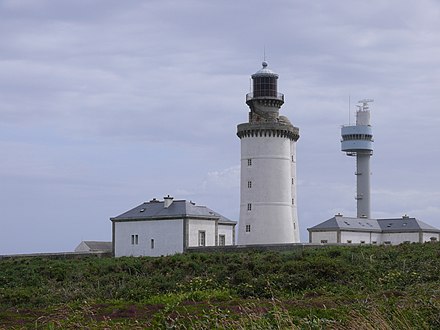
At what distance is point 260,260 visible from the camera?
28812 millimetres

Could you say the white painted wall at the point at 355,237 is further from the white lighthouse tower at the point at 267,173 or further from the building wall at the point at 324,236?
the white lighthouse tower at the point at 267,173

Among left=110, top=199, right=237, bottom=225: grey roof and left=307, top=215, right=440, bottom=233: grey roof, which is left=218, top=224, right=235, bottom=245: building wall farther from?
left=307, top=215, right=440, bottom=233: grey roof

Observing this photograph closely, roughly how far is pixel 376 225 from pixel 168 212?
20.7 metres

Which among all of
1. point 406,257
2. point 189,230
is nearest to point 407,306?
point 406,257

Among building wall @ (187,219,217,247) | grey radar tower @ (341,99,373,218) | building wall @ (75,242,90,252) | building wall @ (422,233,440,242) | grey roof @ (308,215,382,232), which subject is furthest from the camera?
grey radar tower @ (341,99,373,218)

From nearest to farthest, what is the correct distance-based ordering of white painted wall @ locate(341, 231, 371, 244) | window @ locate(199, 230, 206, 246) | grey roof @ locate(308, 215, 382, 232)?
window @ locate(199, 230, 206, 246), white painted wall @ locate(341, 231, 371, 244), grey roof @ locate(308, 215, 382, 232)

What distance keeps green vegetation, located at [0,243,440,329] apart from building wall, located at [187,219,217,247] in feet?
40.0

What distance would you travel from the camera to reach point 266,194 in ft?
157

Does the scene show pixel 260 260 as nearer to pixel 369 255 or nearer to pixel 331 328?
pixel 369 255

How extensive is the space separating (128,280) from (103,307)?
778cm

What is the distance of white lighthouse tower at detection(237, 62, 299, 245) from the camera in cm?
4756

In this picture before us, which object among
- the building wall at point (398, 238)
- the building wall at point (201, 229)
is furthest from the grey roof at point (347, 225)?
the building wall at point (201, 229)

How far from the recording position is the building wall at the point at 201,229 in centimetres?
4438

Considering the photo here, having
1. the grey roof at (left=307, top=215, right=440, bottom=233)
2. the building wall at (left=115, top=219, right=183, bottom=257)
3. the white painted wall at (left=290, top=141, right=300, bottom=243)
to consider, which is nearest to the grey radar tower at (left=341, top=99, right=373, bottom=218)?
the grey roof at (left=307, top=215, right=440, bottom=233)
